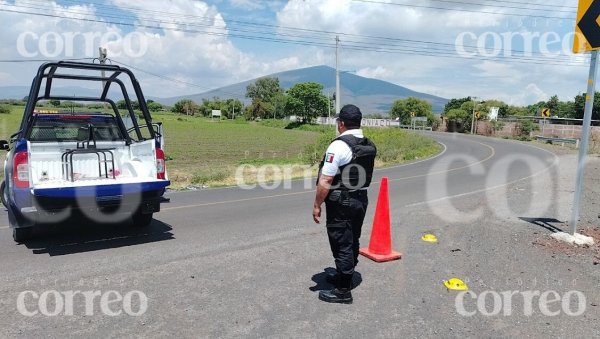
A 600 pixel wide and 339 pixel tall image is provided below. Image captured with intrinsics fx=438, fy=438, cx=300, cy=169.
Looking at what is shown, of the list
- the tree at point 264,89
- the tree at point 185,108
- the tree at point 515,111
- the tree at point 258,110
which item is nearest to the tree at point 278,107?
the tree at point 258,110

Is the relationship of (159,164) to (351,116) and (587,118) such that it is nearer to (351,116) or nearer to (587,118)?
(351,116)

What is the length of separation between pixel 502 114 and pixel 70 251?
97.7 meters

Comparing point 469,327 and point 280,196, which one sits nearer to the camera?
point 469,327

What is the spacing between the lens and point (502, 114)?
300 ft

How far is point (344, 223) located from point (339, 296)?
28.2 inches

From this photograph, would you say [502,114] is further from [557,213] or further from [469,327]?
[469,327]

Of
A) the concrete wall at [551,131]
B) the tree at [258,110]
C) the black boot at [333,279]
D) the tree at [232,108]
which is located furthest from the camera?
the tree at [232,108]

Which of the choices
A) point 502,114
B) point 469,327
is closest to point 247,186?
point 469,327

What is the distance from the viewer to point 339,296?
168 inches

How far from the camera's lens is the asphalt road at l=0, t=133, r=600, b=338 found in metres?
3.76

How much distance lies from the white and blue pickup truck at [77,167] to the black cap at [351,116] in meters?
3.12

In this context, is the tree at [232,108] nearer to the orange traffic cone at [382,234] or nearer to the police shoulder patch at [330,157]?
the orange traffic cone at [382,234]

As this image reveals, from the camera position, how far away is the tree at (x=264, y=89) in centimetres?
15050

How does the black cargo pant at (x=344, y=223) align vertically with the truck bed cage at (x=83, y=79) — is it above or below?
below
